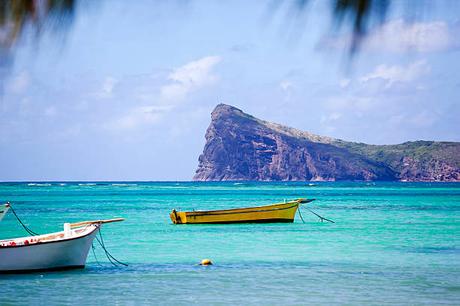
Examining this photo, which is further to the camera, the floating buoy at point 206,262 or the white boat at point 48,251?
the floating buoy at point 206,262

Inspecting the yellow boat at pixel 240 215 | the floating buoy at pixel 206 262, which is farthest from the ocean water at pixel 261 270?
the yellow boat at pixel 240 215

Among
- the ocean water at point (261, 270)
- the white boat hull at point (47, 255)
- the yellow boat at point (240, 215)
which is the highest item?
the yellow boat at point (240, 215)

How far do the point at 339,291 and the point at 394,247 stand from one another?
1168 cm

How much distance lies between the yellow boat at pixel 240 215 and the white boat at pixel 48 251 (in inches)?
785

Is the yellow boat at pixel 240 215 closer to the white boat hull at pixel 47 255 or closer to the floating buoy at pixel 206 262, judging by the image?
the floating buoy at pixel 206 262

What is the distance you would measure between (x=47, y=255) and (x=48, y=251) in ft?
0.35

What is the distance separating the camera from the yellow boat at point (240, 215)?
40250 mm

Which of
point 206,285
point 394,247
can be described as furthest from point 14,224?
point 206,285

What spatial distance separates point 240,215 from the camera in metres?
40.8

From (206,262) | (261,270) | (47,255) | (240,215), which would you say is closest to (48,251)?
(47,255)

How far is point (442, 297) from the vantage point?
16359 millimetres

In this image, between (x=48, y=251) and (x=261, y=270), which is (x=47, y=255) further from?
(x=261, y=270)

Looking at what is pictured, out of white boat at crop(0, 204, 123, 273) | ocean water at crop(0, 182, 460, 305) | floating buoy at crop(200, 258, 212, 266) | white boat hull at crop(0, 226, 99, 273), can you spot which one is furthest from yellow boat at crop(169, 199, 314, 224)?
white boat hull at crop(0, 226, 99, 273)

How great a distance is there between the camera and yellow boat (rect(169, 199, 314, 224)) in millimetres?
40250
